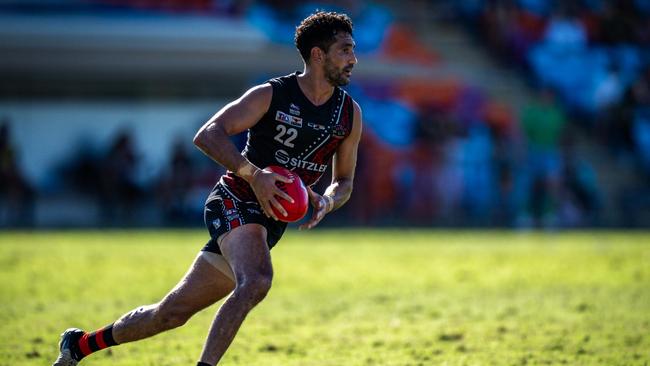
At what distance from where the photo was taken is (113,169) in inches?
974

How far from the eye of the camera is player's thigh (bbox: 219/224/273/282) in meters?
6.27

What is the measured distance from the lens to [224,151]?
6.45m

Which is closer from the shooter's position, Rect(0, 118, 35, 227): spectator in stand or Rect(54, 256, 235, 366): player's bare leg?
Rect(54, 256, 235, 366): player's bare leg

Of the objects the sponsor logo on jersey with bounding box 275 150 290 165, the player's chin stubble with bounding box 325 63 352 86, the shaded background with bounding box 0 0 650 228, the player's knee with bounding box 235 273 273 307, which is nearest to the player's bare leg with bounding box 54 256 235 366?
the player's knee with bounding box 235 273 273 307

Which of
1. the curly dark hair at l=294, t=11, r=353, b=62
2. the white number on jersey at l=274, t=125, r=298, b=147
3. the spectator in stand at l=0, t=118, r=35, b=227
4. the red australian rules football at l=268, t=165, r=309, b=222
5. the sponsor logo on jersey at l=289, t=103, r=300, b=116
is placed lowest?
the spectator in stand at l=0, t=118, r=35, b=227

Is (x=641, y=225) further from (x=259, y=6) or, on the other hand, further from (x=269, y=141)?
(x=269, y=141)

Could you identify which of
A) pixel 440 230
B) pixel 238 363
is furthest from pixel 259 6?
pixel 238 363

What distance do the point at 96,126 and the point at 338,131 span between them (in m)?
20.0

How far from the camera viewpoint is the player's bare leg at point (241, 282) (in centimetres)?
601

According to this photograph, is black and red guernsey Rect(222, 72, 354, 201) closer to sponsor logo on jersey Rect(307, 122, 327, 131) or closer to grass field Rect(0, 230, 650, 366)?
sponsor logo on jersey Rect(307, 122, 327, 131)

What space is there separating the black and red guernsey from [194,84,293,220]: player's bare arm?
5.8 inches

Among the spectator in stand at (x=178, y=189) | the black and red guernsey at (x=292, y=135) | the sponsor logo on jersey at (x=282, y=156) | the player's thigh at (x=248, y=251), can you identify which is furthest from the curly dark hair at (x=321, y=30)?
the spectator in stand at (x=178, y=189)

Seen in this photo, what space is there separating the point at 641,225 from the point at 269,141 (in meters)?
19.5

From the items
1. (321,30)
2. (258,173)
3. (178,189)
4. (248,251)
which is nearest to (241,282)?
(248,251)
